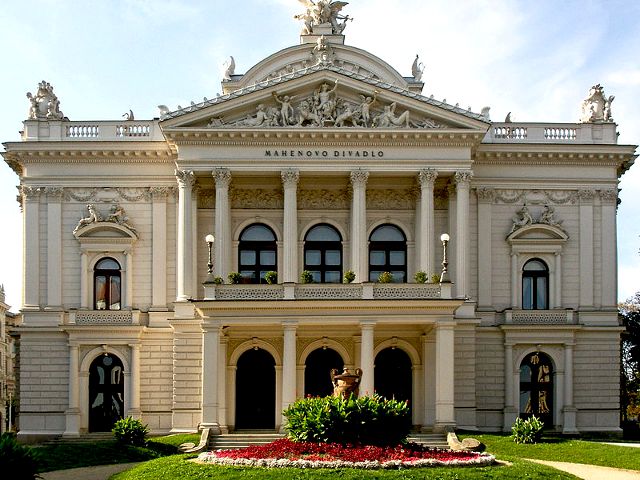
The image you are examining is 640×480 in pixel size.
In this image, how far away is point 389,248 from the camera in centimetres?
4534

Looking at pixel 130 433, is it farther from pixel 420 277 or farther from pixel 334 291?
pixel 420 277

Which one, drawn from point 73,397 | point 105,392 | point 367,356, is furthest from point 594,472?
point 73,397

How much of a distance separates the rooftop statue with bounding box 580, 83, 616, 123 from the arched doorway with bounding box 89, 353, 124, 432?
1033 inches

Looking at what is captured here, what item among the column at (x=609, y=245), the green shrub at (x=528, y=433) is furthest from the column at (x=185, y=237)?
the column at (x=609, y=245)

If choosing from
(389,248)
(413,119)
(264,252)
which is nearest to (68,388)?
(264,252)

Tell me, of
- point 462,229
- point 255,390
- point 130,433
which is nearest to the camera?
point 130,433

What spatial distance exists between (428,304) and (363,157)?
7897mm

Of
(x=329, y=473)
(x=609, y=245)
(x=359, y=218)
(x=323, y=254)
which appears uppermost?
(x=359, y=218)

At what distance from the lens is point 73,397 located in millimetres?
43688

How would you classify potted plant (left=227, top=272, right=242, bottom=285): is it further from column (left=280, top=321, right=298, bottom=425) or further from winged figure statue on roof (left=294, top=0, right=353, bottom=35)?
winged figure statue on roof (left=294, top=0, right=353, bottom=35)

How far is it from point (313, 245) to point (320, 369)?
19.9 ft

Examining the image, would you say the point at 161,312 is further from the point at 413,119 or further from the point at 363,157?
the point at 413,119

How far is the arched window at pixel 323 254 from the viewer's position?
4512cm

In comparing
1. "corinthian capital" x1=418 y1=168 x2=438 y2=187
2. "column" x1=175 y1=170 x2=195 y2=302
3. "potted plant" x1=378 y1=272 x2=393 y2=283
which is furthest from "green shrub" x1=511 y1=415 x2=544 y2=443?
"column" x1=175 y1=170 x2=195 y2=302
